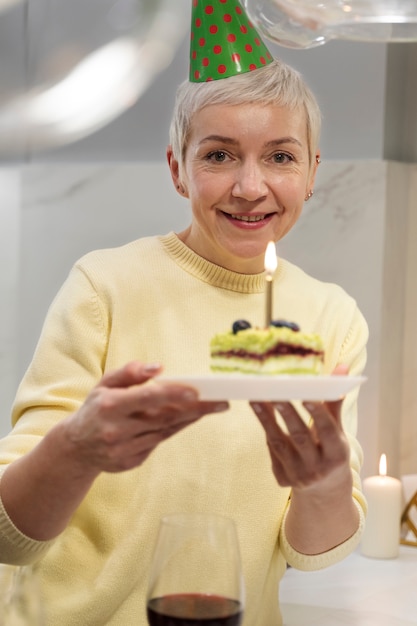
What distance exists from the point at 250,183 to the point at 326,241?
2.90 feet

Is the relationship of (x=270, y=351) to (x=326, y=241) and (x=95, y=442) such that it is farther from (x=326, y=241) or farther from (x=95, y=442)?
(x=326, y=241)

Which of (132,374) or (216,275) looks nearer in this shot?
(132,374)

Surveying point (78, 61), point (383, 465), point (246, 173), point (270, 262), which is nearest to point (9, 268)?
point (78, 61)

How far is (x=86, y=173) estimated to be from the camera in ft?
8.07

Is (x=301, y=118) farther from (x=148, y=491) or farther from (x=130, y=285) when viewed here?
(x=148, y=491)

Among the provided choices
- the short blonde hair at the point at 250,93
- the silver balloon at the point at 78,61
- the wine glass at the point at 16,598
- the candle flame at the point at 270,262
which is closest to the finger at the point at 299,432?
the candle flame at the point at 270,262

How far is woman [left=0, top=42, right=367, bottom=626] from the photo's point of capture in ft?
4.61

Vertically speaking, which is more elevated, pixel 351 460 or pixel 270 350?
pixel 270 350

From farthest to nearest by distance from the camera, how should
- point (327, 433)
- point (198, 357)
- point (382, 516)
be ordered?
point (382, 516)
point (198, 357)
point (327, 433)

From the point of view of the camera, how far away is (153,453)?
4.75ft

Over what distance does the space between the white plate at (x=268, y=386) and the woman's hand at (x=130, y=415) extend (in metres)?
0.05

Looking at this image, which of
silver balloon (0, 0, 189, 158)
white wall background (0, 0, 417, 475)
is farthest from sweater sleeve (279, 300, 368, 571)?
silver balloon (0, 0, 189, 158)

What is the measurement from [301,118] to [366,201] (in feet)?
2.55

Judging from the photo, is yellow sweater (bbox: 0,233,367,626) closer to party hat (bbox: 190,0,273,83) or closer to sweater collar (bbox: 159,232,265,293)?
sweater collar (bbox: 159,232,265,293)
